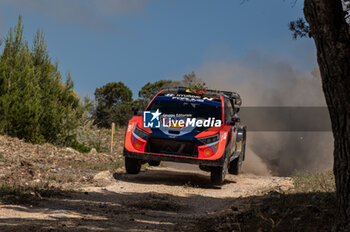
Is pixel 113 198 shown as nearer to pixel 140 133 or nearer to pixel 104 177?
pixel 140 133

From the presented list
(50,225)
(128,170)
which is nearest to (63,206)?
(50,225)

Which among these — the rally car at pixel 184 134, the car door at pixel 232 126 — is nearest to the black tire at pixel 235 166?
the car door at pixel 232 126

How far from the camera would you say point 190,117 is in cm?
1072

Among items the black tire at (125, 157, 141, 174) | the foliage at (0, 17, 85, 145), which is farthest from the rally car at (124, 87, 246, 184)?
the foliage at (0, 17, 85, 145)

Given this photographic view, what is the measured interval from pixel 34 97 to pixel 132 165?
10075mm

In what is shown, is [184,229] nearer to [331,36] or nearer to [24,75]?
[331,36]

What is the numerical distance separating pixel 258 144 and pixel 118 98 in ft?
96.7

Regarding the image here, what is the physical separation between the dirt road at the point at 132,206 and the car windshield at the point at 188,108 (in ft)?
5.50

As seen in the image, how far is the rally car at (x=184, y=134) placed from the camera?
33.4 feet
